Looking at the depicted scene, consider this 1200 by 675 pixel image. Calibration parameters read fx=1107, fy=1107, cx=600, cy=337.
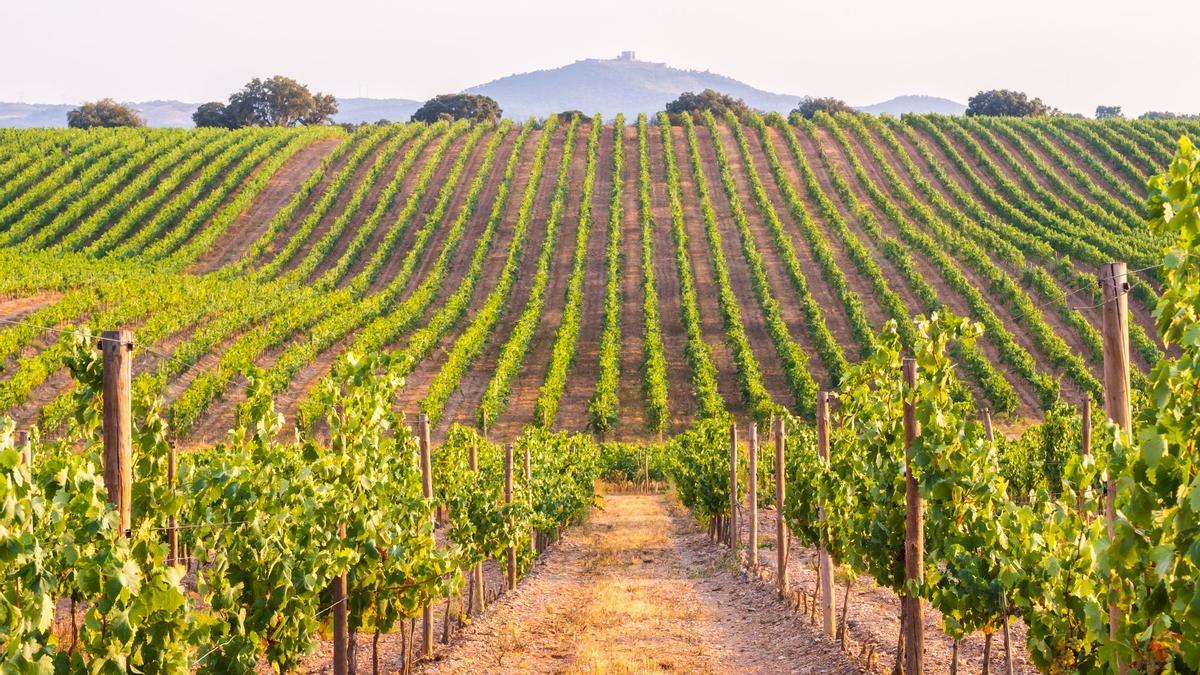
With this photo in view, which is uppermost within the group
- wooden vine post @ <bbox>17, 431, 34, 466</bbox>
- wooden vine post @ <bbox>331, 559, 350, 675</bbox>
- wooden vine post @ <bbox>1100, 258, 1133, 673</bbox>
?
wooden vine post @ <bbox>1100, 258, 1133, 673</bbox>

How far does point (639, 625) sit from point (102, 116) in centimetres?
10380

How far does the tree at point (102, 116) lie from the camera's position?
10400cm

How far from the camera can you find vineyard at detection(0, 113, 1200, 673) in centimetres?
668

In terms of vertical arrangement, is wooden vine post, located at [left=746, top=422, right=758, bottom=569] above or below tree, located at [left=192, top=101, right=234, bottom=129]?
below

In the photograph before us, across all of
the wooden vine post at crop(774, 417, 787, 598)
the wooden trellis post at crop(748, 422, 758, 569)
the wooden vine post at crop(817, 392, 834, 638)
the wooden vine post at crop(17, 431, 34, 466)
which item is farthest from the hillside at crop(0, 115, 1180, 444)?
the wooden vine post at crop(817, 392, 834, 638)

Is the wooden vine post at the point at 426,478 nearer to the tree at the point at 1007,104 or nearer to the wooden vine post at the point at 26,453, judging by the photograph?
the wooden vine post at the point at 26,453

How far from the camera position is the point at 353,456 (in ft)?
31.9

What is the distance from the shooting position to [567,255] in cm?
5934

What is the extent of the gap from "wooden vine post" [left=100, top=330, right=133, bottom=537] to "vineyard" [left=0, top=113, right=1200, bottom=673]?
0.03 m

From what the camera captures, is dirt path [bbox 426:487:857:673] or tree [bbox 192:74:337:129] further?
tree [bbox 192:74:337:129]

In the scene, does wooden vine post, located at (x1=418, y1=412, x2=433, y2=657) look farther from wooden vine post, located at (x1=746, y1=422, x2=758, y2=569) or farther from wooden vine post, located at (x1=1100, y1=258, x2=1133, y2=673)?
wooden vine post, located at (x1=1100, y1=258, x2=1133, y2=673)

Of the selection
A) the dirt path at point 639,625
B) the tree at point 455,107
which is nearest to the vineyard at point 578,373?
the dirt path at point 639,625

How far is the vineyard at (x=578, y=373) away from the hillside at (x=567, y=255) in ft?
0.92

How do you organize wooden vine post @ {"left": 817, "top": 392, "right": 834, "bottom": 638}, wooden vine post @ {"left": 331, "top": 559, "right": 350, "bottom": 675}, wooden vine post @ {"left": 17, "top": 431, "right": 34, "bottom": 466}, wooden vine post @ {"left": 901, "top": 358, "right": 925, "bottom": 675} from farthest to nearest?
wooden vine post @ {"left": 817, "top": 392, "right": 834, "bottom": 638} < wooden vine post @ {"left": 331, "top": 559, "right": 350, "bottom": 675} < wooden vine post @ {"left": 901, "top": 358, "right": 925, "bottom": 675} < wooden vine post @ {"left": 17, "top": 431, "right": 34, "bottom": 466}
